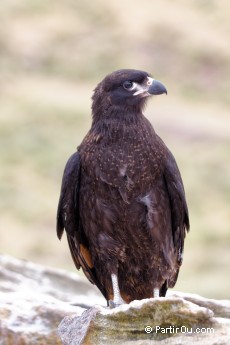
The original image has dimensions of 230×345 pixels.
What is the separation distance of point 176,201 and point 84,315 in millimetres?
1939

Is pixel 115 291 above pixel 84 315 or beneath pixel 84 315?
above

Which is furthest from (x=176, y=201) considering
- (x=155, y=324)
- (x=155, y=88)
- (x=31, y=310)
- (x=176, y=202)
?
(x=155, y=324)

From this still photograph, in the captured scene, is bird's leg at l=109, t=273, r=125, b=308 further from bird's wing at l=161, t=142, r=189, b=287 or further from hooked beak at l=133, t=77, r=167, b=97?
hooked beak at l=133, t=77, r=167, b=97

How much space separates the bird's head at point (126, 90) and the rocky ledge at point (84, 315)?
148cm

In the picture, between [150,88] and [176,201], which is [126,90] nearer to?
[150,88]

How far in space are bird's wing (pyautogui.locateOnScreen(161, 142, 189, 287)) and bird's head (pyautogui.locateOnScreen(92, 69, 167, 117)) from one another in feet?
1.48

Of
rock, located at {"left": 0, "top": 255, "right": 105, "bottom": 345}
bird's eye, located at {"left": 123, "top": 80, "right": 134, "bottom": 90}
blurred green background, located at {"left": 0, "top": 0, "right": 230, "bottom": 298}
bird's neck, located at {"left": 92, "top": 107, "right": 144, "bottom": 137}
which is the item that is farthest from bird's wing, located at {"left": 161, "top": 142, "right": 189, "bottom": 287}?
blurred green background, located at {"left": 0, "top": 0, "right": 230, "bottom": 298}

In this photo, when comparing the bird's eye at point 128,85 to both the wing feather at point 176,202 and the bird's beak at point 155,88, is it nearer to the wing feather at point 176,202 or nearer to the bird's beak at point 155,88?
the bird's beak at point 155,88

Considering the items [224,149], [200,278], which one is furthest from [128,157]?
[224,149]

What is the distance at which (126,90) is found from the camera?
1042 centimetres

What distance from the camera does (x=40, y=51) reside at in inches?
1746

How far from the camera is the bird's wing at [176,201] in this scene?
10258 millimetres

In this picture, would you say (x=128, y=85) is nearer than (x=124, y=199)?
No

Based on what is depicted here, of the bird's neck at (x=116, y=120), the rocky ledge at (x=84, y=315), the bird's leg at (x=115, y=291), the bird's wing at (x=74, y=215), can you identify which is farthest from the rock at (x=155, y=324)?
the bird's neck at (x=116, y=120)
